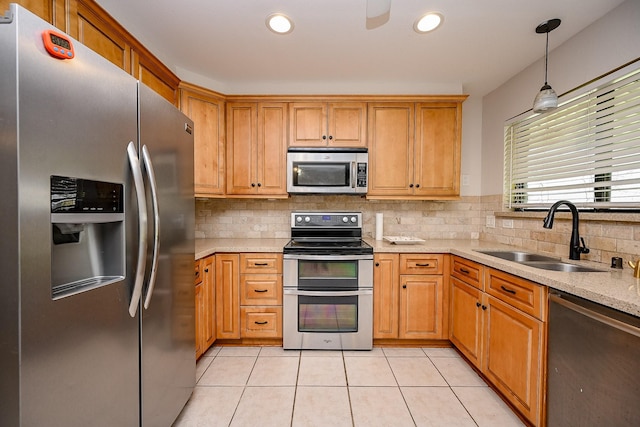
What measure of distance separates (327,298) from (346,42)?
2.03 metres

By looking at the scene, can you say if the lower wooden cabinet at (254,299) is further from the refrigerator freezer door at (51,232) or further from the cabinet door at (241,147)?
the refrigerator freezer door at (51,232)

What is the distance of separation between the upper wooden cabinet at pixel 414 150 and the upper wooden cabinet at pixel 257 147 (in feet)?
2.85

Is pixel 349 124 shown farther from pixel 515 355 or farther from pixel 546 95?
pixel 515 355

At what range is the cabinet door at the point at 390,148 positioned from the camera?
9.02ft

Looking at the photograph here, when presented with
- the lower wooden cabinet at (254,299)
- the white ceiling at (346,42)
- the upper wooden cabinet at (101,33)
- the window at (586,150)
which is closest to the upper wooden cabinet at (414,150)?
the white ceiling at (346,42)

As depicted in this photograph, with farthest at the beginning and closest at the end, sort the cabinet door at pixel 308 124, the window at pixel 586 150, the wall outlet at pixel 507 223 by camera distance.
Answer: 1. the cabinet door at pixel 308 124
2. the wall outlet at pixel 507 223
3. the window at pixel 586 150

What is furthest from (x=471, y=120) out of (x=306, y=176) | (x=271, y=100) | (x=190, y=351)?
(x=190, y=351)

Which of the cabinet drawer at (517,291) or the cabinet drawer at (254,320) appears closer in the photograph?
the cabinet drawer at (517,291)

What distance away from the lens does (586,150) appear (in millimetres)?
1925

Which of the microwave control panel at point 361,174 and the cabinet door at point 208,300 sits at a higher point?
the microwave control panel at point 361,174

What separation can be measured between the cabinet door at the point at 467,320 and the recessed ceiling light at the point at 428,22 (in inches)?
72.2

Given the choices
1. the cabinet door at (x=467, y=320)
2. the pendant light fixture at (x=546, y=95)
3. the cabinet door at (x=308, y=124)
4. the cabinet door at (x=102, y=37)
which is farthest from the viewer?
the cabinet door at (x=308, y=124)

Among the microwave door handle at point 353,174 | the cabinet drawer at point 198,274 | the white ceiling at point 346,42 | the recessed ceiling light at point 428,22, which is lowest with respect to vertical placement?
the cabinet drawer at point 198,274

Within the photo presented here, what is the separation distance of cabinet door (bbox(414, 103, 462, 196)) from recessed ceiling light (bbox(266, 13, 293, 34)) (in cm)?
144
